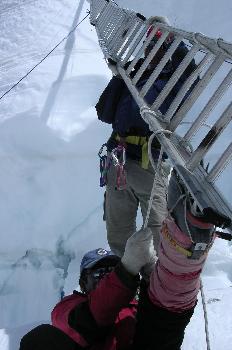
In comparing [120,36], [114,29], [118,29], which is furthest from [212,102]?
[114,29]

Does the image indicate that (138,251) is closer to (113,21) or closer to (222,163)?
(222,163)

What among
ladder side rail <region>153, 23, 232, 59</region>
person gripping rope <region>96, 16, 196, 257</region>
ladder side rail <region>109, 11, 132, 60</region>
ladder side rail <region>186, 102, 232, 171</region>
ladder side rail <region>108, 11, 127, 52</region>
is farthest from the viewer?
ladder side rail <region>108, 11, 127, 52</region>

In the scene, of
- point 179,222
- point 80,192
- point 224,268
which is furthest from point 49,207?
point 179,222

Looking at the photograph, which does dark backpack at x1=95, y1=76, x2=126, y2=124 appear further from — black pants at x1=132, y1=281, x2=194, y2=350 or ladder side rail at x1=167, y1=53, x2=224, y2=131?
black pants at x1=132, y1=281, x2=194, y2=350

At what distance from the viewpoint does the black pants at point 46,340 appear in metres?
1.19

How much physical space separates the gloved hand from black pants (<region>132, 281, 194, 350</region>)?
72 millimetres

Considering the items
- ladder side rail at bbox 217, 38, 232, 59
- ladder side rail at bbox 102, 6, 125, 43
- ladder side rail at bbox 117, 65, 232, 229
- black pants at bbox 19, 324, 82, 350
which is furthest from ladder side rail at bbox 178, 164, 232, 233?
ladder side rail at bbox 102, 6, 125, 43

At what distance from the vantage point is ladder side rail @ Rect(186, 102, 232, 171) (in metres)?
1.12

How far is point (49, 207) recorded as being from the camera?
3.86 m

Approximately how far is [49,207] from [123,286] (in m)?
2.60

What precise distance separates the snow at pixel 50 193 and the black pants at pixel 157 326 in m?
1.11

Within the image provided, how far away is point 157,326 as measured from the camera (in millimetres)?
1272

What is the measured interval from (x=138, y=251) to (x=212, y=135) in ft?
1.42

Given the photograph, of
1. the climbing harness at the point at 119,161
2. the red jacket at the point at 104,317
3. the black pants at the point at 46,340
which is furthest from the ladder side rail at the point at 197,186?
the climbing harness at the point at 119,161
